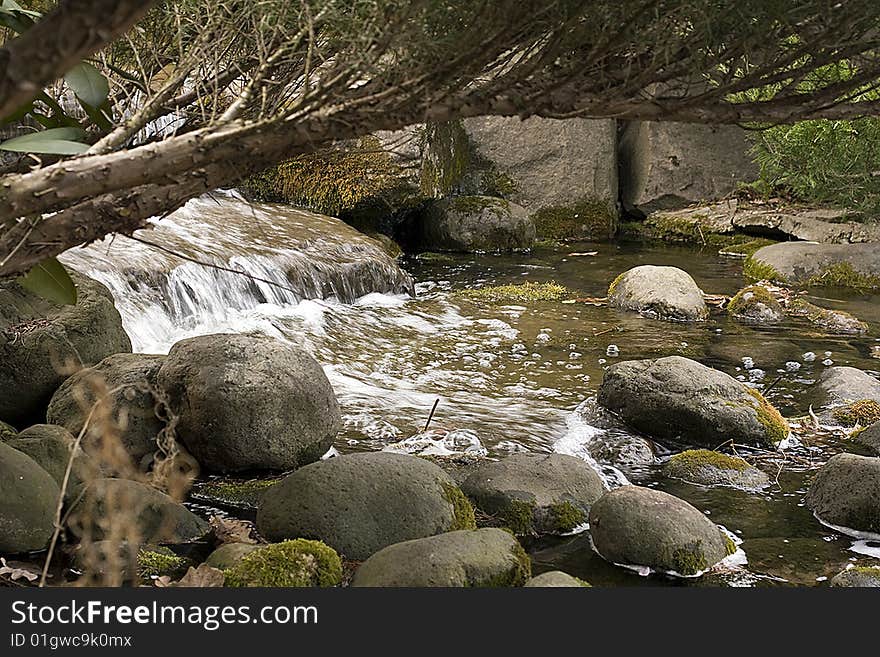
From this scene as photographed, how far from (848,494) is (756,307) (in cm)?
480

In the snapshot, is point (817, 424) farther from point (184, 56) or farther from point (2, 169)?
point (2, 169)

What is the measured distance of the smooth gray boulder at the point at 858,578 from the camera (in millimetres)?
3787

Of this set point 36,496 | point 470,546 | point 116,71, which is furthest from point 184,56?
point 470,546

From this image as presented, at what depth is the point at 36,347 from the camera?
16.7 ft

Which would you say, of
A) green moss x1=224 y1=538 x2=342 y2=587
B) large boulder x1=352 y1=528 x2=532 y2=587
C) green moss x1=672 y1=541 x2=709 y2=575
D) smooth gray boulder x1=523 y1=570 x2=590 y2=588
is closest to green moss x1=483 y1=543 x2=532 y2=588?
large boulder x1=352 y1=528 x2=532 y2=587

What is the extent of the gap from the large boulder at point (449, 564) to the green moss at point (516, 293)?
20.1 feet

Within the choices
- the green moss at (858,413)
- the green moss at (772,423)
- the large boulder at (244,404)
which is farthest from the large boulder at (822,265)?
the large boulder at (244,404)

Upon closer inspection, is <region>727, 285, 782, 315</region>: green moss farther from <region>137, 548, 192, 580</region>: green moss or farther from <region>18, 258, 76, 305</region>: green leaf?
<region>18, 258, 76, 305</region>: green leaf

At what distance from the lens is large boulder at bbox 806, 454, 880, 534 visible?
178 inches

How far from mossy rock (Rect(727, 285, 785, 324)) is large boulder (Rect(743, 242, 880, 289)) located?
172cm

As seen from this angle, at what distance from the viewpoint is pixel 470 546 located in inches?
140

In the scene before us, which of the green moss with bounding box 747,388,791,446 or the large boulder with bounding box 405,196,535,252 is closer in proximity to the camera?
the green moss with bounding box 747,388,791,446

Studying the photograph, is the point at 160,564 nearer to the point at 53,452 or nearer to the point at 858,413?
the point at 53,452

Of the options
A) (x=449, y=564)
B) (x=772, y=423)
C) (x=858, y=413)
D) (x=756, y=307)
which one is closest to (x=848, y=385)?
(x=858, y=413)
